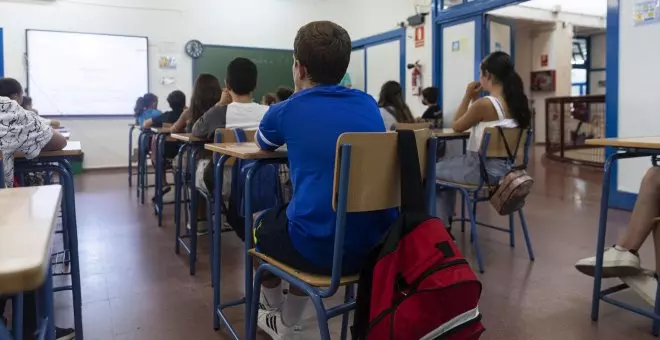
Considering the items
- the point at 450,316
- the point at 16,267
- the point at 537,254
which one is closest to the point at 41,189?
the point at 16,267

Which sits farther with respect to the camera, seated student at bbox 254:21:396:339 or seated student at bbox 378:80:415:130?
seated student at bbox 378:80:415:130

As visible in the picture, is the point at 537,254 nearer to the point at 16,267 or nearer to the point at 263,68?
the point at 16,267

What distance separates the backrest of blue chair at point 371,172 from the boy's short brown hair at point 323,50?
312 millimetres

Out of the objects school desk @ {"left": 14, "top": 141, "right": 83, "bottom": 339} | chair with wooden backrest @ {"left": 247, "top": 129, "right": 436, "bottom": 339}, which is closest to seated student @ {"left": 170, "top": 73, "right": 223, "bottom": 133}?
school desk @ {"left": 14, "top": 141, "right": 83, "bottom": 339}

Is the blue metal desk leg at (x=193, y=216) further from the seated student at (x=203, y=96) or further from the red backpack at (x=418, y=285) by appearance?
the red backpack at (x=418, y=285)

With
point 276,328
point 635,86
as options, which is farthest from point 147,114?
point 635,86

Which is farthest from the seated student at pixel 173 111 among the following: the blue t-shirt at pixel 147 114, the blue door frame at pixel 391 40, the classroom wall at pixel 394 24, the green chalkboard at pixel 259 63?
the classroom wall at pixel 394 24

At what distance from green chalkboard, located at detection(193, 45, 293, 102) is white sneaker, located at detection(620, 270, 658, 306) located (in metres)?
6.42

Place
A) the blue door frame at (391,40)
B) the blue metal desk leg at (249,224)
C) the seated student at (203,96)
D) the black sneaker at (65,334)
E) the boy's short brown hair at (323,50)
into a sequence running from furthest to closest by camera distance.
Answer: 1. the blue door frame at (391,40)
2. the seated student at (203,96)
3. the black sneaker at (65,334)
4. the blue metal desk leg at (249,224)
5. the boy's short brown hair at (323,50)

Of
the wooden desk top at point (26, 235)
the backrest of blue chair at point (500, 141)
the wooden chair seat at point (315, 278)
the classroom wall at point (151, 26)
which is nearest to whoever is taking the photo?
the wooden desk top at point (26, 235)

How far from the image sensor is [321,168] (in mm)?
1294

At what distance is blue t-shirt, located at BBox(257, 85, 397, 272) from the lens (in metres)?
1.29

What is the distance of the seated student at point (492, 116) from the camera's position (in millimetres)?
2770

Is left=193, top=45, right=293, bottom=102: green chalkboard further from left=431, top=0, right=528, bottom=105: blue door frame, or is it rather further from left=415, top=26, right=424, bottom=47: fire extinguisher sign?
left=431, top=0, right=528, bottom=105: blue door frame
